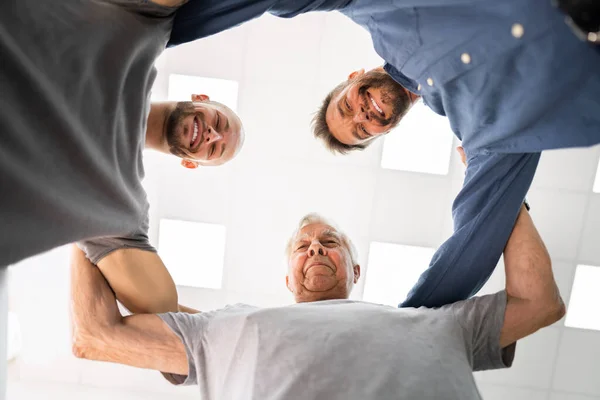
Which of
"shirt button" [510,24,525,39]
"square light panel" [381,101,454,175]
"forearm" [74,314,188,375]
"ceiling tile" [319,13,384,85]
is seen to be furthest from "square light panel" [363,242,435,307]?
"shirt button" [510,24,525,39]

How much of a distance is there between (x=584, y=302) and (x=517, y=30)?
2210mm

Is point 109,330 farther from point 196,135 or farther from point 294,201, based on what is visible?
point 294,201

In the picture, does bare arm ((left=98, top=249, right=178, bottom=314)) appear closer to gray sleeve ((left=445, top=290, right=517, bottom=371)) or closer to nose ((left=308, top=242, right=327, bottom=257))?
nose ((left=308, top=242, right=327, bottom=257))

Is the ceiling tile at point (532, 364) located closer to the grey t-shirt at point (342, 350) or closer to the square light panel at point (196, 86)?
Answer: the grey t-shirt at point (342, 350)

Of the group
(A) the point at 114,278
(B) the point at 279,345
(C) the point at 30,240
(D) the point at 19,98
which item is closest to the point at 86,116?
(D) the point at 19,98

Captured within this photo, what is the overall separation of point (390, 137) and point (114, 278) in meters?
1.69

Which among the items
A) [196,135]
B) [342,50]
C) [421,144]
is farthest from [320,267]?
[342,50]

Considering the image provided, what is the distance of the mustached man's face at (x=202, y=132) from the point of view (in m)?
2.02

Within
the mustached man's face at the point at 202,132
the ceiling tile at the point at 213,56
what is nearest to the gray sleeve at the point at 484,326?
the mustached man's face at the point at 202,132

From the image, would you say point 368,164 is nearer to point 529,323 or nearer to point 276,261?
point 276,261

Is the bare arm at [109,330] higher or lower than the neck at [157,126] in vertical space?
lower

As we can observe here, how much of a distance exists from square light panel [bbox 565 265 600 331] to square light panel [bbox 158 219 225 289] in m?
1.94

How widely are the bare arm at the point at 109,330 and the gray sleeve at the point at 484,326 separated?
932 millimetres

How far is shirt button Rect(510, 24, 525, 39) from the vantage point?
4.12ft
